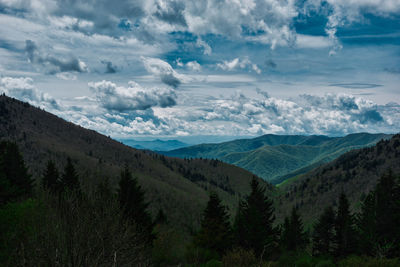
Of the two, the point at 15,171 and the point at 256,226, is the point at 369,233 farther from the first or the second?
the point at 15,171

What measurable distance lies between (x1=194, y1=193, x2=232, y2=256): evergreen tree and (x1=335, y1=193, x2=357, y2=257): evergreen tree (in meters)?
23.4

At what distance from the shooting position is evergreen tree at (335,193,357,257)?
49.2 meters

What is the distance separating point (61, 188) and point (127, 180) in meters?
22.2

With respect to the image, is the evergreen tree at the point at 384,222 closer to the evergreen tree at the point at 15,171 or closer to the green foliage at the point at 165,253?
the green foliage at the point at 165,253

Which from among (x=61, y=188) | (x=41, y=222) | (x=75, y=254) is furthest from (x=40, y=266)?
(x=61, y=188)

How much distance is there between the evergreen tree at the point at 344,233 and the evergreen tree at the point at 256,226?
16.0 metres

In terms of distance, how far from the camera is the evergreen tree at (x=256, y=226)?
38.9m

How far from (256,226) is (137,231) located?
18245mm

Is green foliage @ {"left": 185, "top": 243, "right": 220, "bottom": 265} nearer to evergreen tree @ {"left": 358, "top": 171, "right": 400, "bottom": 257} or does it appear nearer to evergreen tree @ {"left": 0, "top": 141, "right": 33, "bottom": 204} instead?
evergreen tree @ {"left": 358, "top": 171, "right": 400, "bottom": 257}

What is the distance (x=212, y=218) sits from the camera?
4119cm

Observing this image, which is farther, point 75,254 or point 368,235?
point 368,235

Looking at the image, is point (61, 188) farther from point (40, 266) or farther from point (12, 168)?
point (40, 266)

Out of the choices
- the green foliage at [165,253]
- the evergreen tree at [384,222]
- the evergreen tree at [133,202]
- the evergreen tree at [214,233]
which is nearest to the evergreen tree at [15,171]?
the evergreen tree at [133,202]

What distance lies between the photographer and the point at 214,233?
131 feet
